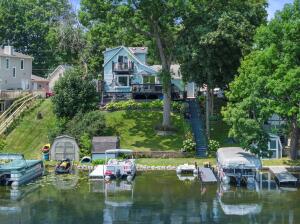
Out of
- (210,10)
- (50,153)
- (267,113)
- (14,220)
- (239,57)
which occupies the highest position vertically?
(210,10)

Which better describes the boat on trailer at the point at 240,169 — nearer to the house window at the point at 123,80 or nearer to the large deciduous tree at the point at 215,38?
the large deciduous tree at the point at 215,38

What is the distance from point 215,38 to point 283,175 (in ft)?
62.1

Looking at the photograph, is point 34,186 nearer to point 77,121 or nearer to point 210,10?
point 77,121

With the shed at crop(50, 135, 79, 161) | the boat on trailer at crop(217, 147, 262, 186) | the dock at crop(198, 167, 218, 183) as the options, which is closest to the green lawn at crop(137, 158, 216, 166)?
the dock at crop(198, 167, 218, 183)

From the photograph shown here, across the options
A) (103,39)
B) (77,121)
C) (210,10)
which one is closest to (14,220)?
(77,121)

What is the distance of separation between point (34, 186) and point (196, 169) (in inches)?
603

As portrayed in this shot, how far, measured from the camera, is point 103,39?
→ 63.0 m

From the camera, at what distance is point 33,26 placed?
114 m

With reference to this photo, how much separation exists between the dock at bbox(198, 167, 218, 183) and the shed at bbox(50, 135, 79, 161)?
1444 centimetres

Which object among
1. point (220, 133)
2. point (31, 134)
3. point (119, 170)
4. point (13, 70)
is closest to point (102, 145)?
point (119, 170)

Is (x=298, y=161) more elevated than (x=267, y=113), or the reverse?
(x=267, y=113)

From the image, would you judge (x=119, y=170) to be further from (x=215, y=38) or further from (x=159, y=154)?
(x=215, y=38)

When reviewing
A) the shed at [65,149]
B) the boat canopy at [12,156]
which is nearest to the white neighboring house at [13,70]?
the shed at [65,149]

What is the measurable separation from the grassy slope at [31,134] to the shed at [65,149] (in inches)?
107
